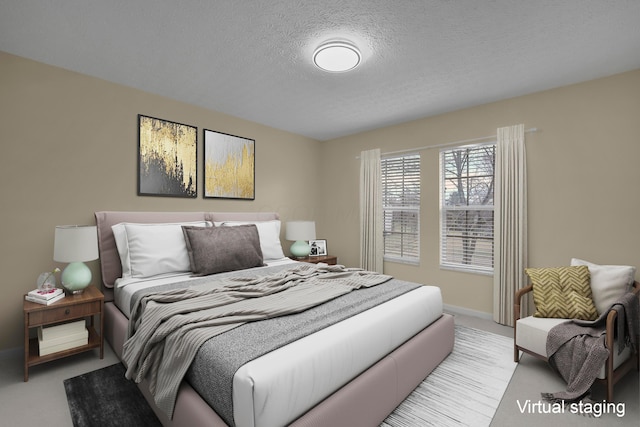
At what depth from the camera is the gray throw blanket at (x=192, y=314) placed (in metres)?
1.54

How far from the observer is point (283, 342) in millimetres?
1490

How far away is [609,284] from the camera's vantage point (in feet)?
7.97

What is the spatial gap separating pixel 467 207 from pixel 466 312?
1312 millimetres

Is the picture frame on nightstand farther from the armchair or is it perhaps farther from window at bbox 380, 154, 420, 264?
the armchair

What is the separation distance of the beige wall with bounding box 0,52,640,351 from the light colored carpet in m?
1.05

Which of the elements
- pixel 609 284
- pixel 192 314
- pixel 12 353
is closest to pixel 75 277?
pixel 12 353

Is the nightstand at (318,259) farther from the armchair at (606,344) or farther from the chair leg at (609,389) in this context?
the chair leg at (609,389)

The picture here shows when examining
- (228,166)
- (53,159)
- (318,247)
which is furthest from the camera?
(318,247)

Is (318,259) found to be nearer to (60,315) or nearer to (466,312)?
(466,312)

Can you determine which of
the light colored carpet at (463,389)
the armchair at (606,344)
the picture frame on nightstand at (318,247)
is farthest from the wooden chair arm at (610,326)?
the picture frame on nightstand at (318,247)

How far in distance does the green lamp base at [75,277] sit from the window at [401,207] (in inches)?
141

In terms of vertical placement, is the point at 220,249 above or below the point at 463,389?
above

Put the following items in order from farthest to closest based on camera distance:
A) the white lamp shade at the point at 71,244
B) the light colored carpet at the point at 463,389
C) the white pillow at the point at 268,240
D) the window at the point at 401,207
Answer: the window at the point at 401,207 → the white pillow at the point at 268,240 → the white lamp shade at the point at 71,244 → the light colored carpet at the point at 463,389

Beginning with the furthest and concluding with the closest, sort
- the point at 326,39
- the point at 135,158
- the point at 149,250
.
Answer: the point at 135,158 → the point at 149,250 → the point at 326,39
